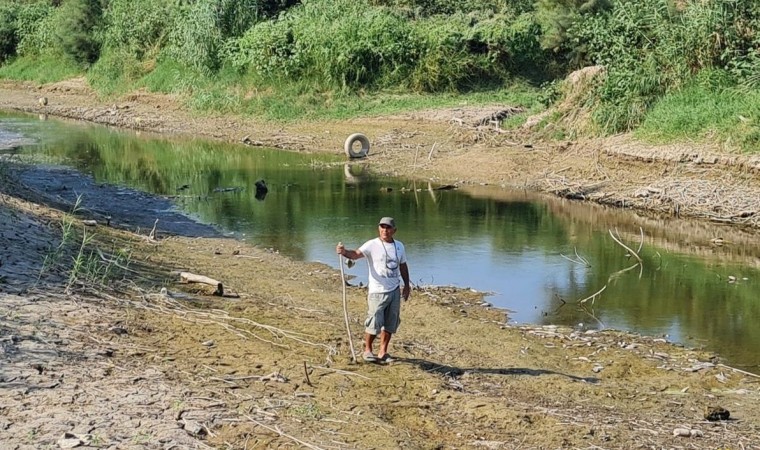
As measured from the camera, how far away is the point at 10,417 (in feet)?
20.4

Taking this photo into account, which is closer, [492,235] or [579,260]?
[579,260]

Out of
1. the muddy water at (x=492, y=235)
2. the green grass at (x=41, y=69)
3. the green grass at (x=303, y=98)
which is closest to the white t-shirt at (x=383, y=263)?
the muddy water at (x=492, y=235)

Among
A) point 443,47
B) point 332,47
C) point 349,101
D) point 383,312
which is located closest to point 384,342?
point 383,312

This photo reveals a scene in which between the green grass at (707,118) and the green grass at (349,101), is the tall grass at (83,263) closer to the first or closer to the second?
the green grass at (707,118)

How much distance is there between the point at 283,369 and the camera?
7.91 meters

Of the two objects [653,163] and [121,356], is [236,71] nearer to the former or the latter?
[653,163]

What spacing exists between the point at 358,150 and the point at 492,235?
9.42 meters

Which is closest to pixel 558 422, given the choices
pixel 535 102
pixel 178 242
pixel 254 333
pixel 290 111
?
pixel 254 333

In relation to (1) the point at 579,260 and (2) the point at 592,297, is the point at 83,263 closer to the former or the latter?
(2) the point at 592,297

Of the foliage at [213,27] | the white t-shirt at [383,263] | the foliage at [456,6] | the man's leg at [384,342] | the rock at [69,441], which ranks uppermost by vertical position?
the foliage at [456,6]

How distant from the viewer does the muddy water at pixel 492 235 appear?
1192 centimetres

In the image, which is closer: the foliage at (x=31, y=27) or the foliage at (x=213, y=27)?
the foliage at (x=213, y=27)

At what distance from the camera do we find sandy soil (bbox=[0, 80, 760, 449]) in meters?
6.56

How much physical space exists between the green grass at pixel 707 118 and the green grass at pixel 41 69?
31709 millimetres
